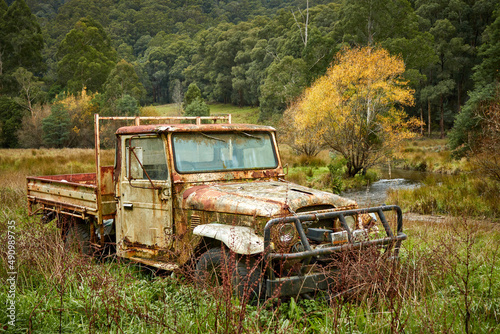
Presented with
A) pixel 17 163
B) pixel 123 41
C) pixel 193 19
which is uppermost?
pixel 193 19

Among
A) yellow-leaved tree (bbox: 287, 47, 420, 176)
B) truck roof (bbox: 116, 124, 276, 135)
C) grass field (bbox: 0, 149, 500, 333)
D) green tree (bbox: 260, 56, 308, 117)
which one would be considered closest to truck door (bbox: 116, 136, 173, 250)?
truck roof (bbox: 116, 124, 276, 135)

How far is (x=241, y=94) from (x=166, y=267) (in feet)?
240

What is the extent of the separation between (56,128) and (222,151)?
45.3 m

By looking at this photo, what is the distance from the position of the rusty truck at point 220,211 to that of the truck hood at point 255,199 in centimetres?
1

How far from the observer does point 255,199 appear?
505 centimetres

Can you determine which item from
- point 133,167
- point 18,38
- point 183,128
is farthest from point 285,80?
point 183,128

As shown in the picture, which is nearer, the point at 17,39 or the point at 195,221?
the point at 195,221

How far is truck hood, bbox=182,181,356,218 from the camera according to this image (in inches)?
190

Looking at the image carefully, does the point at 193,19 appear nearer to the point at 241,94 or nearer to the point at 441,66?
the point at 241,94

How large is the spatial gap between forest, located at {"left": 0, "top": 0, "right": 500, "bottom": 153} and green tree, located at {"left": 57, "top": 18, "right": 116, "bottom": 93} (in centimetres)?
16

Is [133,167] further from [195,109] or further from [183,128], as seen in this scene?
[195,109]

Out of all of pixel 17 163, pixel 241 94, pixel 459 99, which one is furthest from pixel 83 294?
pixel 241 94

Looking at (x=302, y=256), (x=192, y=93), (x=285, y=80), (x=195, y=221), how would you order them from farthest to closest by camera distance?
(x=192, y=93), (x=285, y=80), (x=195, y=221), (x=302, y=256)

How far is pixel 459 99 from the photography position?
4997 cm
